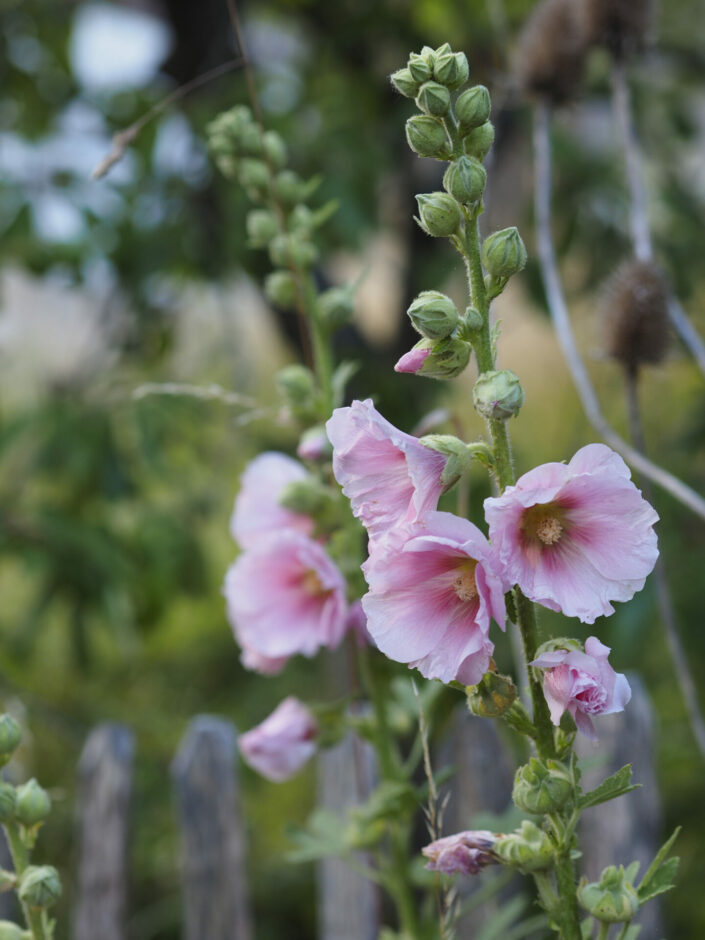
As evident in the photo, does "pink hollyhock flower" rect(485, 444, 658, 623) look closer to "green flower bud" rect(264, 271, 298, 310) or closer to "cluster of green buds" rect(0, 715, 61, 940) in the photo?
"cluster of green buds" rect(0, 715, 61, 940)

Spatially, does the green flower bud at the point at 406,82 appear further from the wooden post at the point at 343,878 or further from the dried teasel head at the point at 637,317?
the wooden post at the point at 343,878

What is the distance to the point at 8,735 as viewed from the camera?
21.2 inches

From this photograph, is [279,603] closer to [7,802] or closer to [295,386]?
[295,386]

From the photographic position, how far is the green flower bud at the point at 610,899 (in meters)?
0.47

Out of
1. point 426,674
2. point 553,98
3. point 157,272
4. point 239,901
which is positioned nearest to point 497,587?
point 426,674

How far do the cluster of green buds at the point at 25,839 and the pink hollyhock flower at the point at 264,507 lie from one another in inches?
11.8

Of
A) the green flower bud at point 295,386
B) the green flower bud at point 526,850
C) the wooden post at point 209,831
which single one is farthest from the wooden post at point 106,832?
the green flower bud at point 526,850

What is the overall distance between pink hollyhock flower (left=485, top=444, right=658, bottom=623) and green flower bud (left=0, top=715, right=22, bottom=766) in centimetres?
28

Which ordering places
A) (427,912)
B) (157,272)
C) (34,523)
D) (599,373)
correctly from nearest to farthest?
1. (427,912)
2. (34,523)
3. (157,272)
4. (599,373)

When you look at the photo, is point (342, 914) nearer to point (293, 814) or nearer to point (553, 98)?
point (553, 98)

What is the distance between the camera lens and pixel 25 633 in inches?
69.6

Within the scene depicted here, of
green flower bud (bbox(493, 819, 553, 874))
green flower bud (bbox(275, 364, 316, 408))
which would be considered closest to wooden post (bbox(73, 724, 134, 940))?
green flower bud (bbox(275, 364, 316, 408))

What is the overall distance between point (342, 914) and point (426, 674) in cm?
101

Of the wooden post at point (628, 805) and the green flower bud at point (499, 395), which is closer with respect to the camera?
the green flower bud at point (499, 395)
